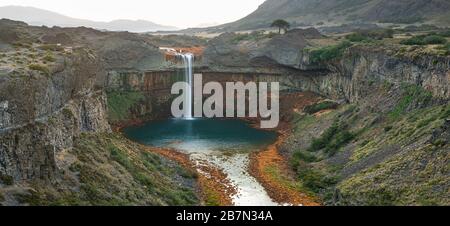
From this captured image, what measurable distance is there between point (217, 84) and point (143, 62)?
44.2 feet

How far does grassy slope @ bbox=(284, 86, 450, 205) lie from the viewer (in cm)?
3725

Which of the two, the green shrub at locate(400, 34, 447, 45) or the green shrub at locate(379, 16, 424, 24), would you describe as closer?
the green shrub at locate(400, 34, 447, 45)

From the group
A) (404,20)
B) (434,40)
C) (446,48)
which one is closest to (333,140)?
(446,48)

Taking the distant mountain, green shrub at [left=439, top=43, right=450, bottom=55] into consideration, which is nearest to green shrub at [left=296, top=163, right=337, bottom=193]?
green shrub at [left=439, top=43, right=450, bottom=55]

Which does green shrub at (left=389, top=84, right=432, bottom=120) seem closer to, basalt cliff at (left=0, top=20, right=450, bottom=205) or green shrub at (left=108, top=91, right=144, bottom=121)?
basalt cliff at (left=0, top=20, right=450, bottom=205)

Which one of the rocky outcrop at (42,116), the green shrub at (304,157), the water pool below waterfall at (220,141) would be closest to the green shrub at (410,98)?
the green shrub at (304,157)

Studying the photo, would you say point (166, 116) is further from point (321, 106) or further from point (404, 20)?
point (404, 20)

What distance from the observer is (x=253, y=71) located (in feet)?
318

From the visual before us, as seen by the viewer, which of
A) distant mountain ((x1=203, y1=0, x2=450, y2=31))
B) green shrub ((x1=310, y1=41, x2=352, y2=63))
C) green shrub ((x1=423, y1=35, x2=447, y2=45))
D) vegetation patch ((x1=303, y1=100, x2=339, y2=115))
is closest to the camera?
green shrub ((x1=423, y1=35, x2=447, y2=45))

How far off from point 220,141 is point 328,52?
25.0 metres

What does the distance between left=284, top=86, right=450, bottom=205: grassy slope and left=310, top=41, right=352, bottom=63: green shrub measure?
13.2m

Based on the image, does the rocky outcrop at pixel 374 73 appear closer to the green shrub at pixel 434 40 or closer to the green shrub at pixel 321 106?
the green shrub at pixel 321 106
